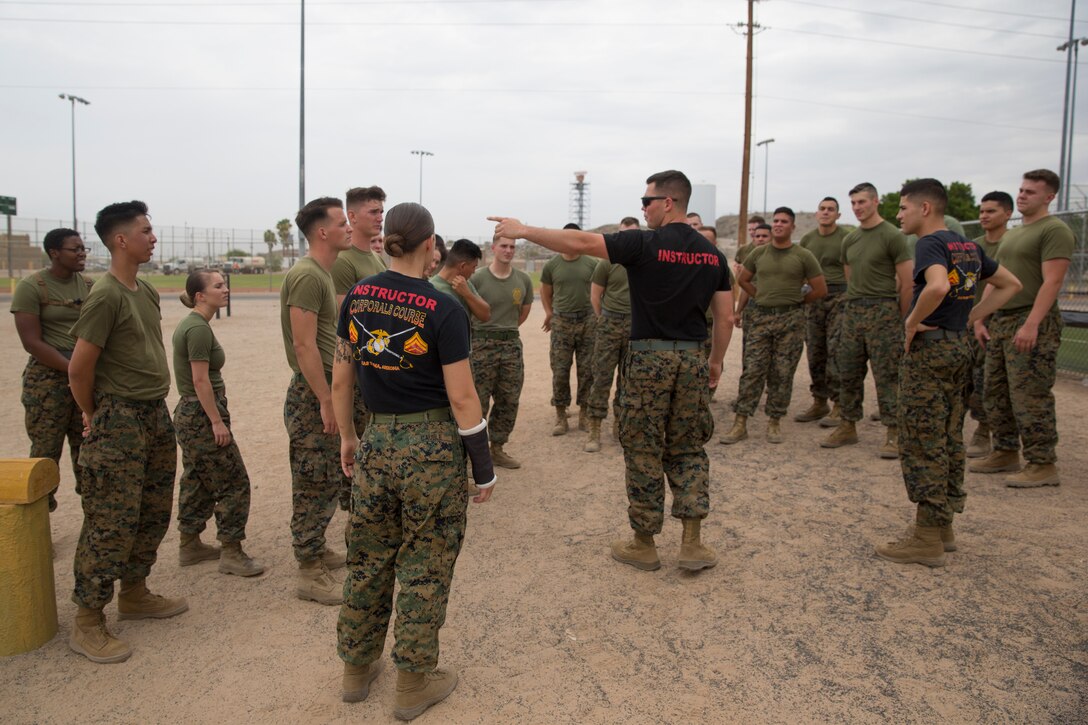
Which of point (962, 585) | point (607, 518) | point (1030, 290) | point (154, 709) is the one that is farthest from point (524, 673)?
point (1030, 290)

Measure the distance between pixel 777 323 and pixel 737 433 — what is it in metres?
1.22

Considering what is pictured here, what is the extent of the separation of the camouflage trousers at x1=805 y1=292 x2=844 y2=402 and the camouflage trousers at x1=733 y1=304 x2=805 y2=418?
1.52 feet

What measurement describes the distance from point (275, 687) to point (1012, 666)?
11.1 ft

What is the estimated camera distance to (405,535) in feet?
9.61

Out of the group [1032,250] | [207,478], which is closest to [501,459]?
[207,478]

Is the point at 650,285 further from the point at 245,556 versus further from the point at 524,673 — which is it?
the point at 245,556

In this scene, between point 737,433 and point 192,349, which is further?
point 737,433

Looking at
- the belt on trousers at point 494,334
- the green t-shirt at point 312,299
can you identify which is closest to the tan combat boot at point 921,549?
the belt on trousers at point 494,334

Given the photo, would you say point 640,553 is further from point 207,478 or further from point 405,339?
point 207,478

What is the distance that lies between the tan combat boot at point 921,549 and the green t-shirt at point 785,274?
3.31 m

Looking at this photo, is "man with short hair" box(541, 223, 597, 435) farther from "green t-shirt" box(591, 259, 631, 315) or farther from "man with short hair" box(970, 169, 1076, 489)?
"man with short hair" box(970, 169, 1076, 489)

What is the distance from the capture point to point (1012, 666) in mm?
3264

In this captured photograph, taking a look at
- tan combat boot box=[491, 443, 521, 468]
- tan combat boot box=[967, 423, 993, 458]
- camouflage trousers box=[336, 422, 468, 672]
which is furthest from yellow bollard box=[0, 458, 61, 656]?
tan combat boot box=[967, 423, 993, 458]

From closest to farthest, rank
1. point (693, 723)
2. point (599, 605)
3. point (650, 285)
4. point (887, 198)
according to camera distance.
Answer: point (693, 723) < point (599, 605) < point (650, 285) < point (887, 198)
